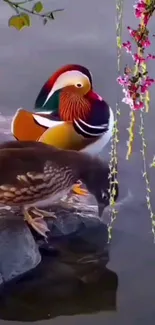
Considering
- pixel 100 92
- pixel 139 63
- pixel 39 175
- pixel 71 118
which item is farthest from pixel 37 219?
pixel 139 63

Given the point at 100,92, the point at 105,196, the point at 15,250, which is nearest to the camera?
the point at 15,250

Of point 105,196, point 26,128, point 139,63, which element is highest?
point 139,63

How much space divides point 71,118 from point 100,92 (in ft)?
0.89

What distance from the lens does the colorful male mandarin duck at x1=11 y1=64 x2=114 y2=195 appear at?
4.78 ft

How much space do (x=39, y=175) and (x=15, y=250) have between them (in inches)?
5.8

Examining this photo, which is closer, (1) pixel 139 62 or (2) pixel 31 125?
(1) pixel 139 62

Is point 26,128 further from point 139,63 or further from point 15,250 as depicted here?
point 139,63

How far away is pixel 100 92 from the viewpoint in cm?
172

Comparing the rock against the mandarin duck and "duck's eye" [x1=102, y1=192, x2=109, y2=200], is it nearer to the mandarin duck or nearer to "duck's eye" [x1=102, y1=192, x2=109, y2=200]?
the mandarin duck

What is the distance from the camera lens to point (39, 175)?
136 centimetres

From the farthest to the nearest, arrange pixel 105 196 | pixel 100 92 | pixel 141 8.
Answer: pixel 100 92
pixel 105 196
pixel 141 8

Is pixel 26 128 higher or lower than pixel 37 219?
higher

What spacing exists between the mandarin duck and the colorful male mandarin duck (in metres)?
0.04

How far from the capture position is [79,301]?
1307mm
